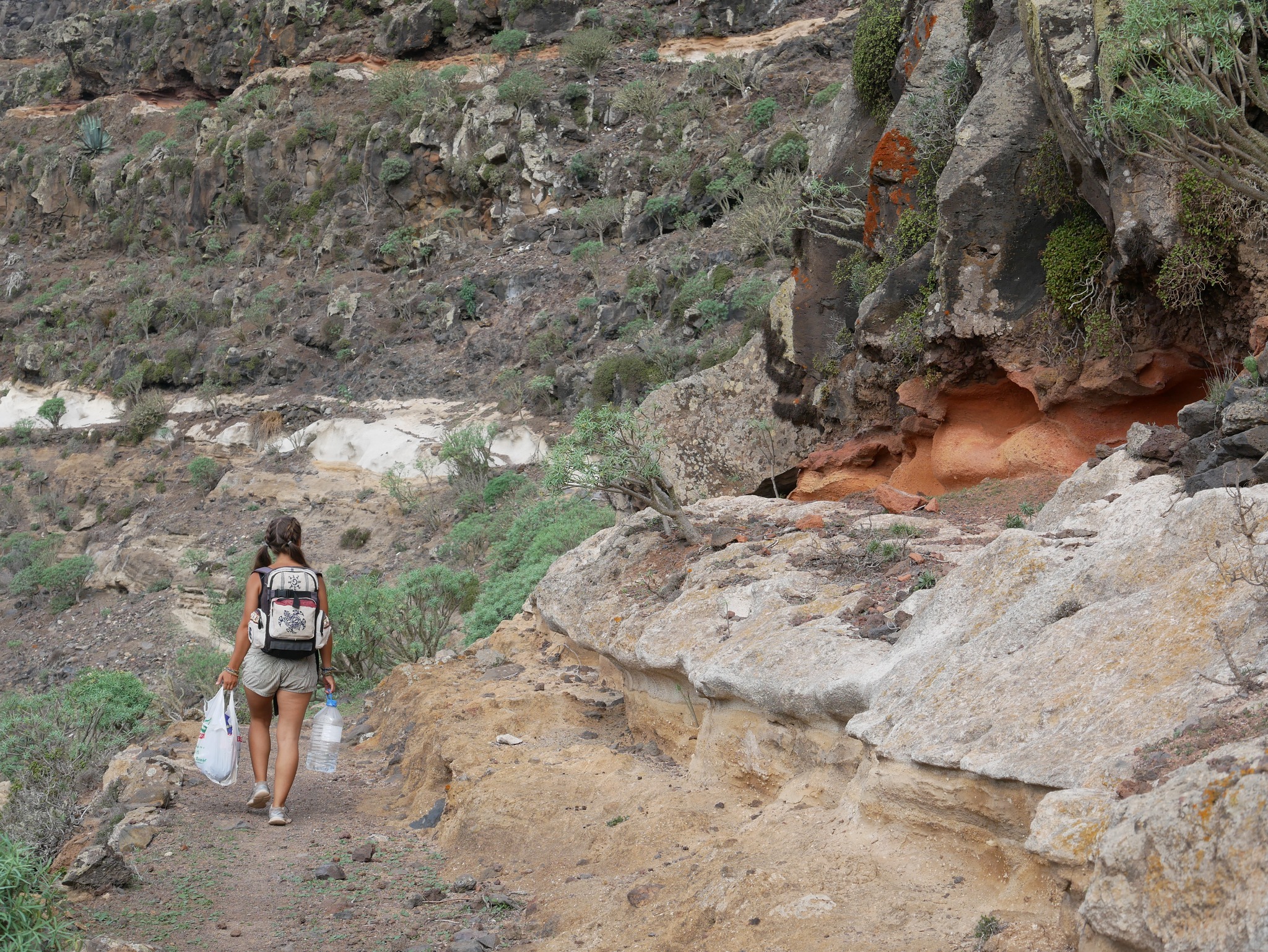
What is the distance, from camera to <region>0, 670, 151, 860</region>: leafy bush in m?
4.81

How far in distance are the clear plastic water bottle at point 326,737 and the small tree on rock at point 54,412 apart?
3204 centimetres

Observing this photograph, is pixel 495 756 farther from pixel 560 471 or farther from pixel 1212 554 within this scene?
pixel 1212 554

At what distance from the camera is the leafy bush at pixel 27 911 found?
9.35 feet

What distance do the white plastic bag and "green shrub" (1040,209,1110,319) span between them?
710 centimetres

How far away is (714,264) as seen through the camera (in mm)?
24719

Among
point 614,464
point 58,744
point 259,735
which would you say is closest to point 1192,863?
point 259,735

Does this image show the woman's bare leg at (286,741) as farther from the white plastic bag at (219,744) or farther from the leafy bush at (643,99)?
the leafy bush at (643,99)

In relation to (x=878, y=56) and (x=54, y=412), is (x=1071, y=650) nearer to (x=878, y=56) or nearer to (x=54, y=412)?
(x=878, y=56)

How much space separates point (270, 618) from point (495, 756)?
157 cm

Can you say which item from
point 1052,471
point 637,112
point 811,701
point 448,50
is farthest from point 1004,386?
point 448,50

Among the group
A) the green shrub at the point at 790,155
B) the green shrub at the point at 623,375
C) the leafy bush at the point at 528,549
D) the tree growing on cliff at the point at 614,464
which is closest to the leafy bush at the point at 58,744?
the tree growing on cliff at the point at 614,464

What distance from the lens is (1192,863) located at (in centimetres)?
213

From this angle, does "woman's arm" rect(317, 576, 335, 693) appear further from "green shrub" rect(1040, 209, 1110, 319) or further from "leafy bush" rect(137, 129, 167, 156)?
"leafy bush" rect(137, 129, 167, 156)

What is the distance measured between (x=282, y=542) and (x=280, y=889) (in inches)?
65.5
